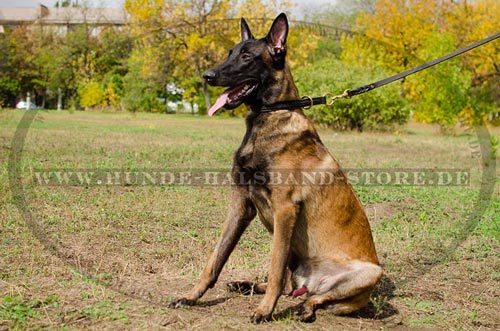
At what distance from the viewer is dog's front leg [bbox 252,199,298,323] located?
151 inches

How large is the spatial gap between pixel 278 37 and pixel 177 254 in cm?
266

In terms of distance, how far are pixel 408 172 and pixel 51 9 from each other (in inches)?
2952

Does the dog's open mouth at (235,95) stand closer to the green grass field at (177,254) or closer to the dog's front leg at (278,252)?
the dog's front leg at (278,252)

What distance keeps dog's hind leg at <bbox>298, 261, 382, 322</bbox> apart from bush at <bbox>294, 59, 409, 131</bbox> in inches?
755

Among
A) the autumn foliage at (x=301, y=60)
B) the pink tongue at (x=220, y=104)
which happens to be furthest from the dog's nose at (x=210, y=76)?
the autumn foliage at (x=301, y=60)

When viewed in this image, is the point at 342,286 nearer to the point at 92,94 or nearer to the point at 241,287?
the point at 241,287

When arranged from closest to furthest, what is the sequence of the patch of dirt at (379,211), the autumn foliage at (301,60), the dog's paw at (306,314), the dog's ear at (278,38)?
the dog's paw at (306,314), the dog's ear at (278,38), the patch of dirt at (379,211), the autumn foliage at (301,60)

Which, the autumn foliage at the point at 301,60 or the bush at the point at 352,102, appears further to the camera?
the autumn foliage at the point at 301,60

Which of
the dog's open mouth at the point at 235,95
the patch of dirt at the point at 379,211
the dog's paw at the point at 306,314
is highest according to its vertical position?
the dog's open mouth at the point at 235,95

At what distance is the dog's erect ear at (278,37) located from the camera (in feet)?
13.2

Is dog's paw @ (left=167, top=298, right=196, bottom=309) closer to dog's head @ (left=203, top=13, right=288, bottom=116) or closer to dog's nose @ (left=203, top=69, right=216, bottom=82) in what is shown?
dog's head @ (left=203, top=13, right=288, bottom=116)

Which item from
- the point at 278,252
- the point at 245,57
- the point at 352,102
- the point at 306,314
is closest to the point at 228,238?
the point at 278,252

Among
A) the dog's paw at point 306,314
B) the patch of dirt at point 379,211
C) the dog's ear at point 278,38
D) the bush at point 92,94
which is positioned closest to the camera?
the dog's paw at point 306,314

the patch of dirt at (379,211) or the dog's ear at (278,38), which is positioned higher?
the dog's ear at (278,38)
